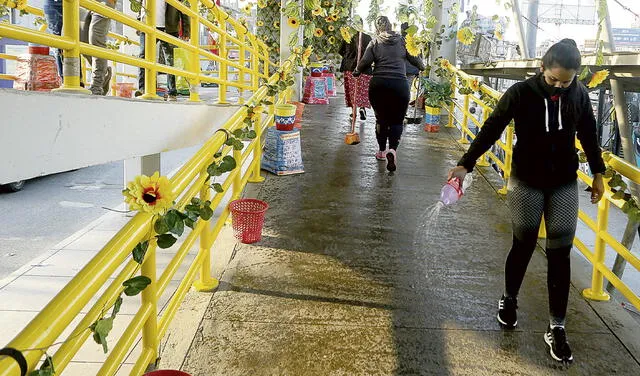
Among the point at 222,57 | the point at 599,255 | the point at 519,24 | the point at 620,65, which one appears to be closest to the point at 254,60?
the point at 222,57

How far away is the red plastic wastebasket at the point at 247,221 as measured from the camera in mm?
4055

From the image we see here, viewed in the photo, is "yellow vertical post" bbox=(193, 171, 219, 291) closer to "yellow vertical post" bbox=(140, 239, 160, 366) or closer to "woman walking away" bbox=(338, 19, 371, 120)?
"yellow vertical post" bbox=(140, 239, 160, 366)

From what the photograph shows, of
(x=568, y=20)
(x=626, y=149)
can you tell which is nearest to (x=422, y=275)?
(x=626, y=149)

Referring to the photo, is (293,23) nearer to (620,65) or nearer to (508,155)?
(508,155)

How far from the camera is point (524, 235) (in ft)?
9.48

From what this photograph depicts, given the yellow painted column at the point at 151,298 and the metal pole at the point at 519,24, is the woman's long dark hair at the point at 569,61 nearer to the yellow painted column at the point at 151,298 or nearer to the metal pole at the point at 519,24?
the yellow painted column at the point at 151,298

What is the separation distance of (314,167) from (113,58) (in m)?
3.56

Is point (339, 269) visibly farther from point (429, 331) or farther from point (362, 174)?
point (362, 174)

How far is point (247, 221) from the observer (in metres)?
4.09

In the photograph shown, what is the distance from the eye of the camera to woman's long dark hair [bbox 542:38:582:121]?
2.61 metres

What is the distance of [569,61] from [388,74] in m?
3.39

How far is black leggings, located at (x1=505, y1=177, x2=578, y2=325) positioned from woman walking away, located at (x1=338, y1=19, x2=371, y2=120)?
4.28 metres

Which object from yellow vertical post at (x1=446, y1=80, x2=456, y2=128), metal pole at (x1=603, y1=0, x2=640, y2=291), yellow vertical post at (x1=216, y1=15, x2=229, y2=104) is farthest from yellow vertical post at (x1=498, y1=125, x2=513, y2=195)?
yellow vertical post at (x1=446, y1=80, x2=456, y2=128)

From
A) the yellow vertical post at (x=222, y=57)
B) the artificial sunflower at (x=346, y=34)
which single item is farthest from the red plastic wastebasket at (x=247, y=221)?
the artificial sunflower at (x=346, y=34)
